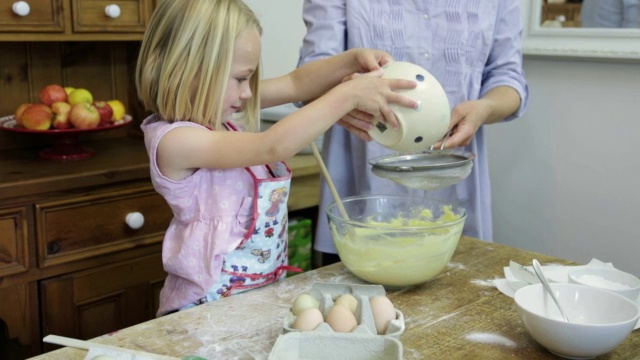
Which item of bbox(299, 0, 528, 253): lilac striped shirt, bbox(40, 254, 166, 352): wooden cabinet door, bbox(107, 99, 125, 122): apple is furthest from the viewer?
bbox(107, 99, 125, 122): apple

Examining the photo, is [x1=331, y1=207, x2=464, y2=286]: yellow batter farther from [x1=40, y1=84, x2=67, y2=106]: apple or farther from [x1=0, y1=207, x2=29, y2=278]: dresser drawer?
[x1=40, y1=84, x2=67, y2=106]: apple

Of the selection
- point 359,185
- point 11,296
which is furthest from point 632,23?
point 11,296

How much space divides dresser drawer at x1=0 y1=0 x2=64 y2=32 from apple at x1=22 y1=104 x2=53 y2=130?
22cm

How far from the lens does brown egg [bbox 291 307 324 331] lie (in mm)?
887

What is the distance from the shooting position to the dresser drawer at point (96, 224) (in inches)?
68.6

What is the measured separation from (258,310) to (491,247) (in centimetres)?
55

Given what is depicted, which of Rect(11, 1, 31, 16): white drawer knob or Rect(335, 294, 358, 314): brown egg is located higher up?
Rect(11, 1, 31, 16): white drawer knob

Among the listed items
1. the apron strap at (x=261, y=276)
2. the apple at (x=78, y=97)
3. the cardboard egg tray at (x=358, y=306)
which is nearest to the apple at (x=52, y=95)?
the apple at (x=78, y=97)

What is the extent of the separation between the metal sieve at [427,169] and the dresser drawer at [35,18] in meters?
1.05

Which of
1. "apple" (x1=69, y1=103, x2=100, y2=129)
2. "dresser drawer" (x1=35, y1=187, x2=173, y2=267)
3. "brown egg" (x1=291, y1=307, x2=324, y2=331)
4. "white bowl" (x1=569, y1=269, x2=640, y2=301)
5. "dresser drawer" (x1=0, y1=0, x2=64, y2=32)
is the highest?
"dresser drawer" (x1=0, y1=0, x2=64, y2=32)

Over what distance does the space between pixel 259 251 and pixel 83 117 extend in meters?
0.89

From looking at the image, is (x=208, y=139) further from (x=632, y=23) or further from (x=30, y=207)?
(x=632, y=23)

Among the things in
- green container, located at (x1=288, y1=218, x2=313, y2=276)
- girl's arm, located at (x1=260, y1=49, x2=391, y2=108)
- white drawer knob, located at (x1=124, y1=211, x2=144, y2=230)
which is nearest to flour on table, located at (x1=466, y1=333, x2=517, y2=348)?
girl's arm, located at (x1=260, y1=49, x2=391, y2=108)

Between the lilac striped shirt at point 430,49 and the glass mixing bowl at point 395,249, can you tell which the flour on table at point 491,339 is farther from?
the lilac striped shirt at point 430,49
